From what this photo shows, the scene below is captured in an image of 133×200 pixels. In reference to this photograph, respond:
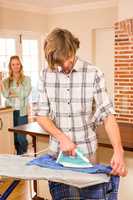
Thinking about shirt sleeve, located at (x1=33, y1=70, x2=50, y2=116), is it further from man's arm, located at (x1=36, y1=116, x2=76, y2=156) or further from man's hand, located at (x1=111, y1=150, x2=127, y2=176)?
man's hand, located at (x1=111, y1=150, x2=127, y2=176)

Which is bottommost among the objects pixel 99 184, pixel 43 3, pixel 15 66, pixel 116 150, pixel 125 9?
pixel 99 184

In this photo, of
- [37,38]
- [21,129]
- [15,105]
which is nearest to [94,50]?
[37,38]

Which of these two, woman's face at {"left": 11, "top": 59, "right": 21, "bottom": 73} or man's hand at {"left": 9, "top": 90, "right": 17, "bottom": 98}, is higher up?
woman's face at {"left": 11, "top": 59, "right": 21, "bottom": 73}

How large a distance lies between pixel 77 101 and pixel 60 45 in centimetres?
29

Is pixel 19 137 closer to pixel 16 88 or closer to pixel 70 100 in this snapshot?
pixel 16 88

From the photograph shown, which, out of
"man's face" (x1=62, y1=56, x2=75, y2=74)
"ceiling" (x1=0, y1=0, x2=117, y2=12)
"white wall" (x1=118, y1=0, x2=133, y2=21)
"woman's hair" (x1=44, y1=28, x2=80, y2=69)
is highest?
"ceiling" (x1=0, y1=0, x2=117, y2=12)

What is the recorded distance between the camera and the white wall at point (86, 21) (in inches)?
212

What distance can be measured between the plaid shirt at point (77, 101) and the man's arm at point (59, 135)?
0.03m

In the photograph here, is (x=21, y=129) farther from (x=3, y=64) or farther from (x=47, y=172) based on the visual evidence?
(x=3, y=64)

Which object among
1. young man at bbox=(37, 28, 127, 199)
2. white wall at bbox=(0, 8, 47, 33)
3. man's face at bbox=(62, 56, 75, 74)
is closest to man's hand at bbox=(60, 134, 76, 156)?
young man at bbox=(37, 28, 127, 199)

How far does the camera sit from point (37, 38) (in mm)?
5969

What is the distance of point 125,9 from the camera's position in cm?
443

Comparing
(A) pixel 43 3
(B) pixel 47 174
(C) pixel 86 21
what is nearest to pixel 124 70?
(C) pixel 86 21

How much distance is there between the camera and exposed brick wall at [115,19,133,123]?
434 cm
